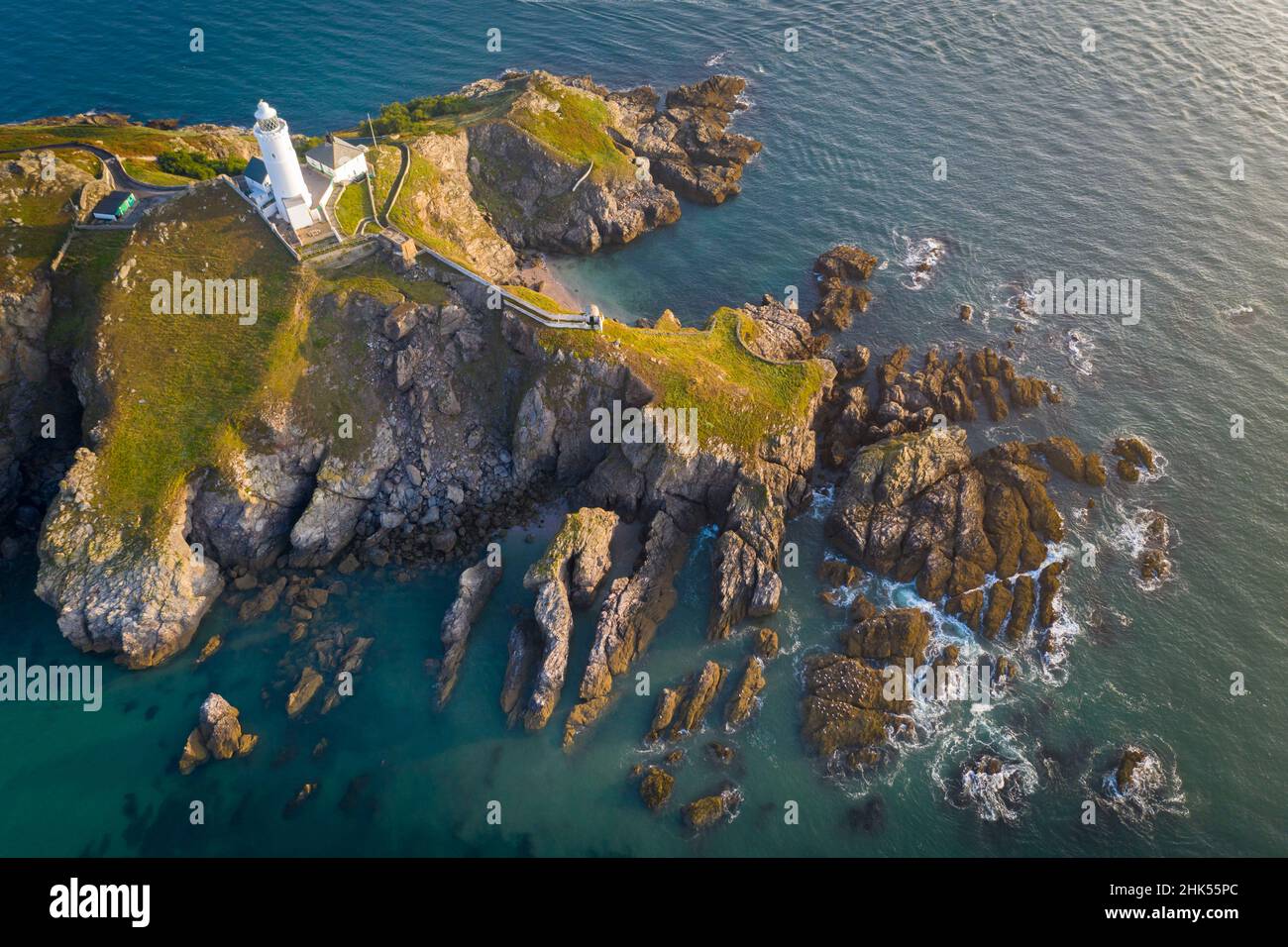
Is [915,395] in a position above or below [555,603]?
above

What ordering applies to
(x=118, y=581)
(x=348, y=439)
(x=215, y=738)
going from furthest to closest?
(x=348, y=439) → (x=118, y=581) → (x=215, y=738)

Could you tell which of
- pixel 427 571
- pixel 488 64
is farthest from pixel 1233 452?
pixel 488 64

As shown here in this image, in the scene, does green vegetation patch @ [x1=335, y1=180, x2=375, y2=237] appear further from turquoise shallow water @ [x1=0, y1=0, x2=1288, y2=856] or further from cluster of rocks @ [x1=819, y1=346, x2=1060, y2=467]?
cluster of rocks @ [x1=819, y1=346, x2=1060, y2=467]

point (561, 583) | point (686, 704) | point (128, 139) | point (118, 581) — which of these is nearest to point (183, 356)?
point (118, 581)

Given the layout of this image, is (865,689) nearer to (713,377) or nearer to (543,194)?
(713,377)
